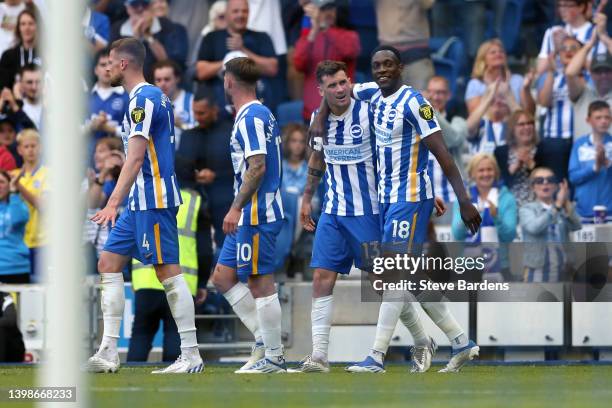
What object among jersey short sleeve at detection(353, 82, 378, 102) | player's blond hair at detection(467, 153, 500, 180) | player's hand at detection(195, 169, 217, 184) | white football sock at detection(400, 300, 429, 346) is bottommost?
white football sock at detection(400, 300, 429, 346)

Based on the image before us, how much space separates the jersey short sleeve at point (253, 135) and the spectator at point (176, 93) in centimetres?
440

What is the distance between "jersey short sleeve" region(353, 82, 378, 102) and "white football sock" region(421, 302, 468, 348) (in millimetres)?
1508

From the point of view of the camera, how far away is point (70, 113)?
552cm

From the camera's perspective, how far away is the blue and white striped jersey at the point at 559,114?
47.3 feet

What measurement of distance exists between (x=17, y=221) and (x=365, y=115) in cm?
449

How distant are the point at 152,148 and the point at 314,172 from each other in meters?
1.34

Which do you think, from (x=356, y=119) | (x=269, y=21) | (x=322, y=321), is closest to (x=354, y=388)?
(x=322, y=321)

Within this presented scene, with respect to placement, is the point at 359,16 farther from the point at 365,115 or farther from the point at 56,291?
the point at 56,291

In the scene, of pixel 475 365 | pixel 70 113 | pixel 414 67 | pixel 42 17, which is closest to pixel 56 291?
pixel 70 113

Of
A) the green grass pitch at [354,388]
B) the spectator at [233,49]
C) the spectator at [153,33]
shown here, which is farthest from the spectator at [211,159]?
the green grass pitch at [354,388]

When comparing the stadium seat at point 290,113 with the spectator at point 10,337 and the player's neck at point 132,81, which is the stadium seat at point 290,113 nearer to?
the spectator at point 10,337

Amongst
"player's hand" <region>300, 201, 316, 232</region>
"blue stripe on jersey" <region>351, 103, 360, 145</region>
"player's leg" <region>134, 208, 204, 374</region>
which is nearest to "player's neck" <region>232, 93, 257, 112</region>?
"blue stripe on jersey" <region>351, 103, 360, 145</region>

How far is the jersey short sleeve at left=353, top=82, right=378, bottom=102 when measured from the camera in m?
10.5

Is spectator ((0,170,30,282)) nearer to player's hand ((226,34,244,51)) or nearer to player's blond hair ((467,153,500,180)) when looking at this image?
player's hand ((226,34,244,51))
